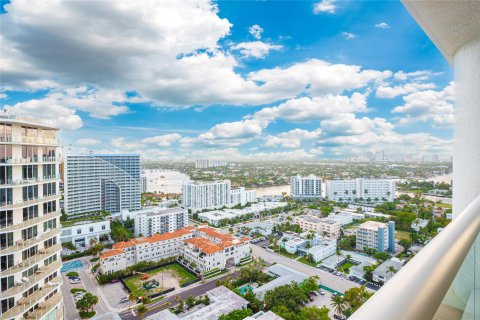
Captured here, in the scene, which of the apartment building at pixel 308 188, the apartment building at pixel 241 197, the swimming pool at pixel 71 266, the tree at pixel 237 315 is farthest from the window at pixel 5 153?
the apartment building at pixel 308 188

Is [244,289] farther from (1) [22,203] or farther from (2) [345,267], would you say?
(1) [22,203]

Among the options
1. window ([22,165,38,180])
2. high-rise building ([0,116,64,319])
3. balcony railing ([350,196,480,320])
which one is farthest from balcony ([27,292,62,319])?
balcony railing ([350,196,480,320])

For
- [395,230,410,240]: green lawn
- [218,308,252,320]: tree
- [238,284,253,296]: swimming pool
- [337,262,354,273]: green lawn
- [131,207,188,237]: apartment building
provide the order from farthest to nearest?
[131,207,188,237]: apartment building, [395,230,410,240]: green lawn, [337,262,354,273]: green lawn, [238,284,253,296]: swimming pool, [218,308,252,320]: tree

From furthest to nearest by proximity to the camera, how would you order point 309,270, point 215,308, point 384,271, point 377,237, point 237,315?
point 377,237
point 309,270
point 384,271
point 215,308
point 237,315

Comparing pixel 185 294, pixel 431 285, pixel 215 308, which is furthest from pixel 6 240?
pixel 185 294

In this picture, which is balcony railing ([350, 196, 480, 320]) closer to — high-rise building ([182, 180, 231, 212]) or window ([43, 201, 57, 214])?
window ([43, 201, 57, 214])

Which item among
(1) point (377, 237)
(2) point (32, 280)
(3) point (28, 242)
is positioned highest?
(3) point (28, 242)

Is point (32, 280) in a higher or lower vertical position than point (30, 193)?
lower

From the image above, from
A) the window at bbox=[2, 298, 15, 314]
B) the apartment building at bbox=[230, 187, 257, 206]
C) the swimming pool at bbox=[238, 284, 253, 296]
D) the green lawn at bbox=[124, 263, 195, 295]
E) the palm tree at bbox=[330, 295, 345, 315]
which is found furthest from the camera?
the apartment building at bbox=[230, 187, 257, 206]
